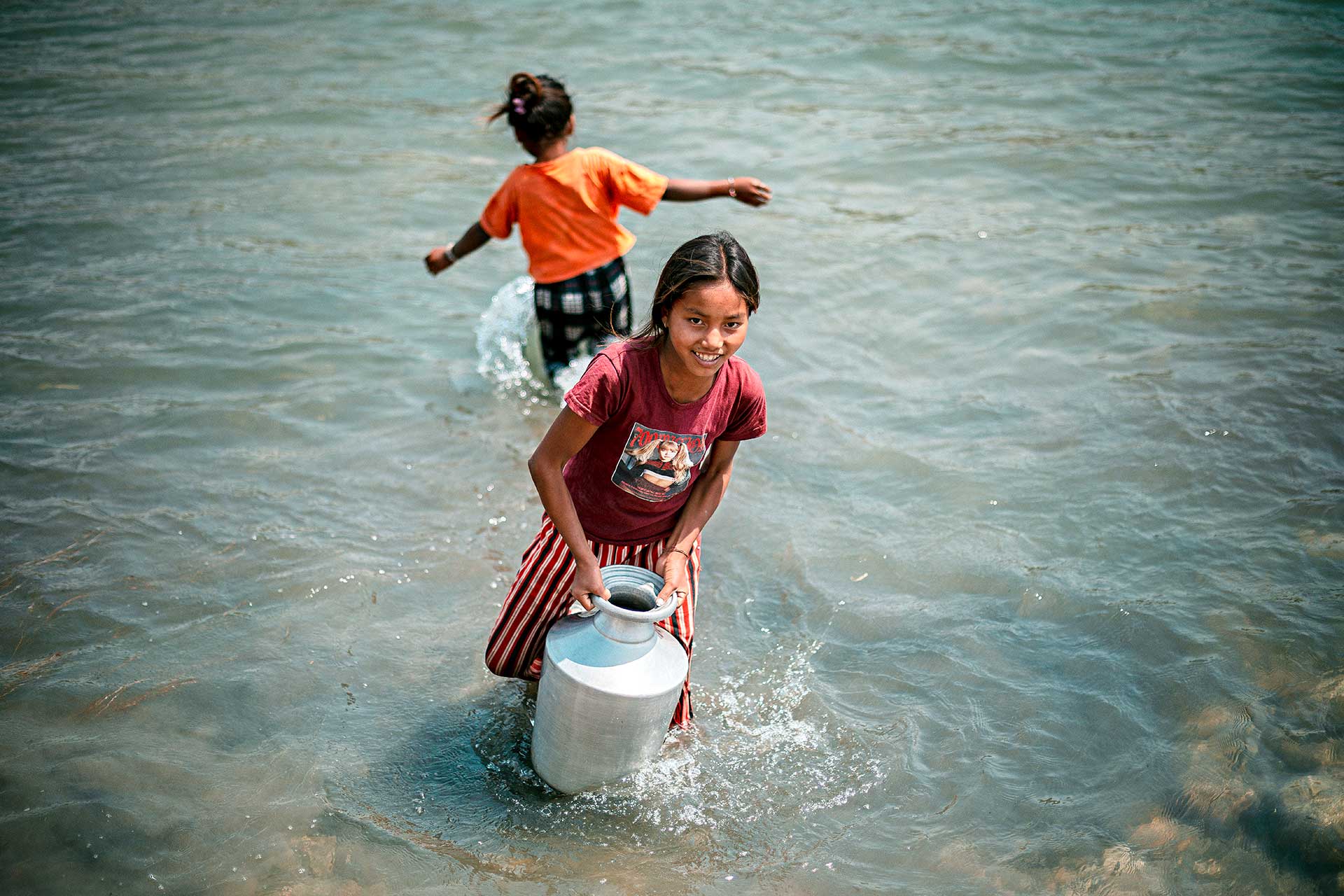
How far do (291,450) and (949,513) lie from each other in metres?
2.96

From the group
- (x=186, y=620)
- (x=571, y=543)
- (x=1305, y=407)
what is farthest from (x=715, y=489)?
(x=1305, y=407)

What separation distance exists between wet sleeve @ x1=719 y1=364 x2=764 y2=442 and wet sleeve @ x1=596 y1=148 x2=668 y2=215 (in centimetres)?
191

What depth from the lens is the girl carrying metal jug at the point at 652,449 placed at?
2.51 m

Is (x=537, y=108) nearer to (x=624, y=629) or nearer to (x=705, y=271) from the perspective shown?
(x=705, y=271)

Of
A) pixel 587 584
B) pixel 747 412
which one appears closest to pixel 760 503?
pixel 747 412

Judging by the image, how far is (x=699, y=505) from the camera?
2865 mm

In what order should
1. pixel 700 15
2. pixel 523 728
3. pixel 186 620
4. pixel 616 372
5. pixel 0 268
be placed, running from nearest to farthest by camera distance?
pixel 616 372 → pixel 523 728 → pixel 186 620 → pixel 0 268 → pixel 700 15

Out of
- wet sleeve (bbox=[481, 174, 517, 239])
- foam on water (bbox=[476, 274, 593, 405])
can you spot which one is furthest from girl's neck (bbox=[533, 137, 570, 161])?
foam on water (bbox=[476, 274, 593, 405])

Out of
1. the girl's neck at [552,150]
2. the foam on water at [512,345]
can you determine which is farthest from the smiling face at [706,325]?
the foam on water at [512,345]

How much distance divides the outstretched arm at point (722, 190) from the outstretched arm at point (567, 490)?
1679 millimetres

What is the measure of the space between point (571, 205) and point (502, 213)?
0.31 meters

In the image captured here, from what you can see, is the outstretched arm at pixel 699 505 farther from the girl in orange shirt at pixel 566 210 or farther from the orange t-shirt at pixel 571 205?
the orange t-shirt at pixel 571 205

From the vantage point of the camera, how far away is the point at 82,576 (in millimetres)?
3764

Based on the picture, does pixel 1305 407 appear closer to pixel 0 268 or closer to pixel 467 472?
pixel 467 472
